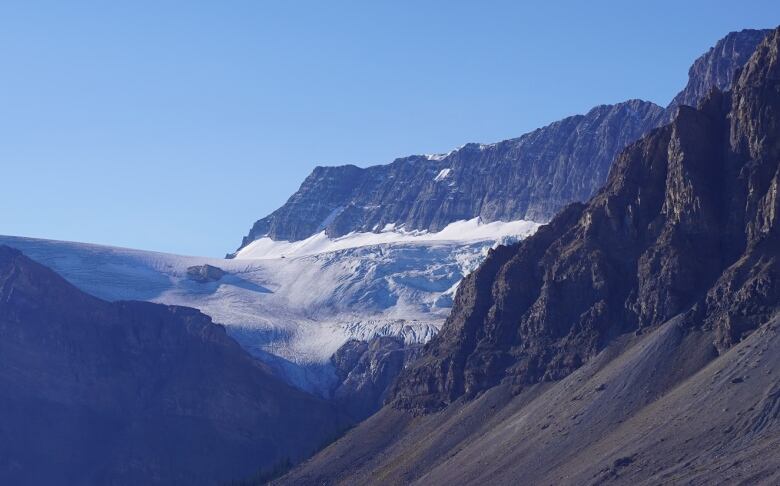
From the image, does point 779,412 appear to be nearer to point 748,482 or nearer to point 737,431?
point 737,431

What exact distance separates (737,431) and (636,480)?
1284 cm

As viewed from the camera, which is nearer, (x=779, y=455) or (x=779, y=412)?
(x=779, y=455)

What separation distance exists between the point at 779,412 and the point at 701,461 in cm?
1143

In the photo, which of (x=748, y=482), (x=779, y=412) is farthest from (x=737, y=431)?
(x=748, y=482)

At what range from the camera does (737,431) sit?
19962 centimetres

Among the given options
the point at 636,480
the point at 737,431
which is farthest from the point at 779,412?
the point at 636,480

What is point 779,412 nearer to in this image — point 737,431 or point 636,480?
point 737,431

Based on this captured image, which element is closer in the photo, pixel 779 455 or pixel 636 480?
pixel 779 455

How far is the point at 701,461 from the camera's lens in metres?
196

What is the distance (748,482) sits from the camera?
600 feet

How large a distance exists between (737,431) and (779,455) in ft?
46.8

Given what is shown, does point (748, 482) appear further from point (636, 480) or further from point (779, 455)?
point (636, 480)

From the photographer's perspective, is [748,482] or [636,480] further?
[636,480]

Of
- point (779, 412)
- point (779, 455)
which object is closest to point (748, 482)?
point (779, 455)
